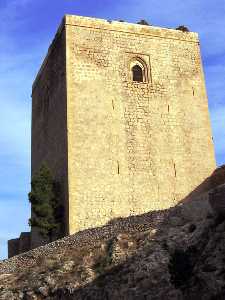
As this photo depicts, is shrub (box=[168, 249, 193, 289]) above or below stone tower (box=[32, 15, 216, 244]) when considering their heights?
below

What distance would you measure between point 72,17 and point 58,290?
42.1ft

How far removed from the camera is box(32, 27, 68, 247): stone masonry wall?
22.5 m

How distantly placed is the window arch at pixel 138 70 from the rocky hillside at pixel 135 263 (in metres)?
8.74

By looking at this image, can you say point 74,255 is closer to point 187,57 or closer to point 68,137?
point 68,137

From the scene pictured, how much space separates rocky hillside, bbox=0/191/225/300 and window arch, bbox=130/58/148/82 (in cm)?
874

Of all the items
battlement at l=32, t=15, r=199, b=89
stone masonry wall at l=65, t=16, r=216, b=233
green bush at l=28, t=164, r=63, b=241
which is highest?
battlement at l=32, t=15, r=199, b=89

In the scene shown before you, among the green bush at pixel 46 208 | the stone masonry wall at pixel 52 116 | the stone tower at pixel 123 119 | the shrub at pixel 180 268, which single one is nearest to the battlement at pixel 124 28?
the stone tower at pixel 123 119

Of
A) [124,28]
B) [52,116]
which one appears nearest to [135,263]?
[52,116]

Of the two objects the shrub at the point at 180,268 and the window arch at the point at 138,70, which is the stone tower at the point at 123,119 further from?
the shrub at the point at 180,268

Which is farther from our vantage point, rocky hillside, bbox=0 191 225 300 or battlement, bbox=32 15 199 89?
battlement, bbox=32 15 199 89

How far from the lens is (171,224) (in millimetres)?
15328

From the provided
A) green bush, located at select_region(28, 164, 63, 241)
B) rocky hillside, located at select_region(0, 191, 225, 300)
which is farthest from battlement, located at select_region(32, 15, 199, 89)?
rocky hillside, located at select_region(0, 191, 225, 300)

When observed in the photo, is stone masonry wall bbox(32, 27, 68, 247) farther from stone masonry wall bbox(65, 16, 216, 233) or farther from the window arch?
the window arch

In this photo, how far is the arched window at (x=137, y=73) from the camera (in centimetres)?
2392
